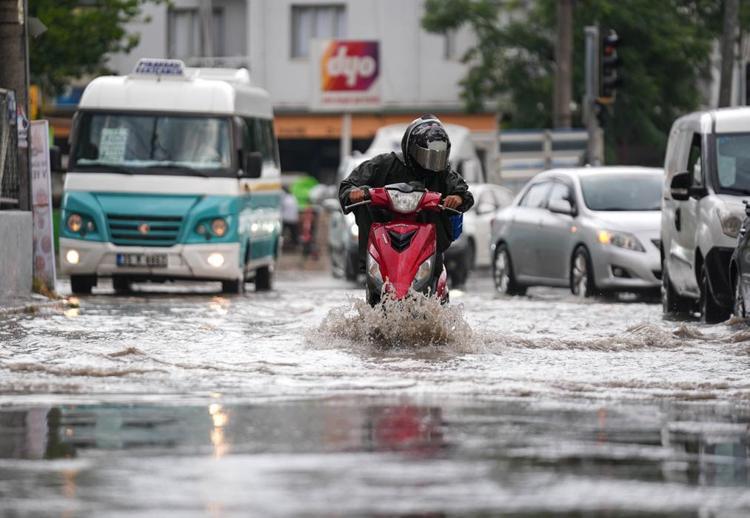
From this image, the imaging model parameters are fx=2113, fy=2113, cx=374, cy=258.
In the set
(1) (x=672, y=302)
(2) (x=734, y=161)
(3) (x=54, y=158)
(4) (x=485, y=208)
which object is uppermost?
(2) (x=734, y=161)

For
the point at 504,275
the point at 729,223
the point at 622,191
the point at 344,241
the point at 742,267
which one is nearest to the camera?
the point at 742,267

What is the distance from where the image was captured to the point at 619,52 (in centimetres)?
4966

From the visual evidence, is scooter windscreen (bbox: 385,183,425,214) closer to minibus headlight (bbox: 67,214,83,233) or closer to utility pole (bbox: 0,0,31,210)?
utility pole (bbox: 0,0,31,210)

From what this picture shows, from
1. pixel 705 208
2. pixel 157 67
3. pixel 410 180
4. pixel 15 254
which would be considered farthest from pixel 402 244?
pixel 157 67

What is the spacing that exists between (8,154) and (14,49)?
5.16ft

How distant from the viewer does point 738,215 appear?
17.9 metres

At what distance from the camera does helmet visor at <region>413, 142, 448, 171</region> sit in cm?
1476

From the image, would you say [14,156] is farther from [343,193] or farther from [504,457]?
[504,457]

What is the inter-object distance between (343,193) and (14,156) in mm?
6480

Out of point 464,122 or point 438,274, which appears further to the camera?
point 464,122

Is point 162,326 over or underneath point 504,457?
underneath

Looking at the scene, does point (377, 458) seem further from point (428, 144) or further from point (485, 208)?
point (485, 208)

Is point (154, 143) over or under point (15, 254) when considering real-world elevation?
over

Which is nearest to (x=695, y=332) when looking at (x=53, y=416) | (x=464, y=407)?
(x=464, y=407)
